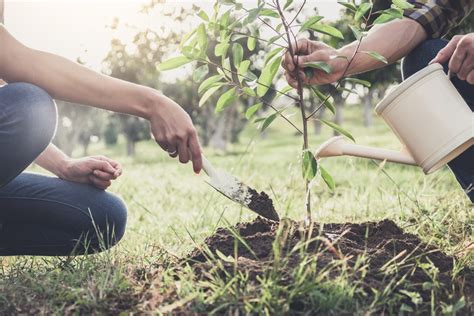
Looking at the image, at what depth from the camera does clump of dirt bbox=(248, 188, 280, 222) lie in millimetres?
2279

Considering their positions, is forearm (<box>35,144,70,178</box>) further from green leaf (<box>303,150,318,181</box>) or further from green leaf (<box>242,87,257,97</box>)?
green leaf (<box>303,150,318,181</box>)

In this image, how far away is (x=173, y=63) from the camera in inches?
81.3

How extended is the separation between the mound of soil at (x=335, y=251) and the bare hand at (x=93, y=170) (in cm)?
55

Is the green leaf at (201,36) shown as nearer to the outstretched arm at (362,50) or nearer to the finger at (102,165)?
the outstretched arm at (362,50)

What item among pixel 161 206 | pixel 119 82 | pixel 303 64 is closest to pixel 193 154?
pixel 119 82

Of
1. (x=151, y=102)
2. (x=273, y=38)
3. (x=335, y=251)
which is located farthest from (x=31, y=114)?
(x=335, y=251)

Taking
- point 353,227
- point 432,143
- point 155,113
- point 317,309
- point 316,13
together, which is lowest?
point 353,227

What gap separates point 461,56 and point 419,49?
A: 0.47m

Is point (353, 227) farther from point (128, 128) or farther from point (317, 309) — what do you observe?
point (128, 128)

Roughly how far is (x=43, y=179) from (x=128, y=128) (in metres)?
38.2

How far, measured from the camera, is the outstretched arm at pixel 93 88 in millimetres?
2002

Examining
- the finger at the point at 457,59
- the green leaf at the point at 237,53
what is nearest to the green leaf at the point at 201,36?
the green leaf at the point at 237,53

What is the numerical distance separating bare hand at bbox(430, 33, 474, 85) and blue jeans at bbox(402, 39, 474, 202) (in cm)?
32

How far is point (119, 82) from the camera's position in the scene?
206 cm
